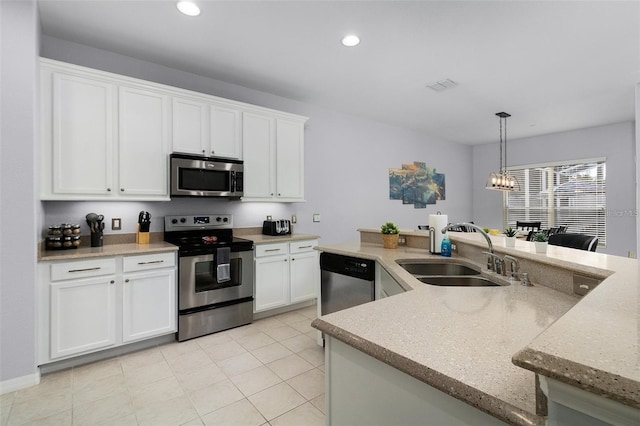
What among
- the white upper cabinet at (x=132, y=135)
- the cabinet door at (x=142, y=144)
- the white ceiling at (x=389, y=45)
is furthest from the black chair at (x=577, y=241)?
the cabinet door at (x=142, y=144)

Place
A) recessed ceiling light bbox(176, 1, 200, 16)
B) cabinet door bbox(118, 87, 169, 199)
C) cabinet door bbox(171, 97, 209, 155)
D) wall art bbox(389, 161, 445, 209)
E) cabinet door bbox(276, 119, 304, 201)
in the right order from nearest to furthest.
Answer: recessed ceiling light bbox(176, 1, 200, 16)
cabinet door bbox(118, 87, 169, 199)
cabinet door bbox(171, 97, 209, 155)
cabinet door bbox(276, 119, 304, 201)
wall art bbox(389, 161, 445, 209)

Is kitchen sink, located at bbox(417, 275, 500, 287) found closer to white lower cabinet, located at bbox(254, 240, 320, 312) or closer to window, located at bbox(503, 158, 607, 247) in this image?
white lower cabinet, located at bbox(254, 240, 320, 312)

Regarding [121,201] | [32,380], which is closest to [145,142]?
[121,201]

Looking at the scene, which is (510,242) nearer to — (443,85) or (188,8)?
(443,85)

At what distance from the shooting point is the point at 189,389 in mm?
2258

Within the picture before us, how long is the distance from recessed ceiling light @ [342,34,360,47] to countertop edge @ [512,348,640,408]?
112 inches

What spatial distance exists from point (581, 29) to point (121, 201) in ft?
14.3

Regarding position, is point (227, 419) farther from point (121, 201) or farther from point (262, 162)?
point (262, 162)

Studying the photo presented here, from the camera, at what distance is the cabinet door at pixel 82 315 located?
2.43 metres

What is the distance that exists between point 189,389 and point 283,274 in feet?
5.43

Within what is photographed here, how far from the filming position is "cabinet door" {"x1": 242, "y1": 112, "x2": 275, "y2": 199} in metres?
3.69

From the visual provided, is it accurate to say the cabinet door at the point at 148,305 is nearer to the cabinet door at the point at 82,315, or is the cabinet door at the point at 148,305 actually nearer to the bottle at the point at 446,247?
the cabinet door at the point at 82,315

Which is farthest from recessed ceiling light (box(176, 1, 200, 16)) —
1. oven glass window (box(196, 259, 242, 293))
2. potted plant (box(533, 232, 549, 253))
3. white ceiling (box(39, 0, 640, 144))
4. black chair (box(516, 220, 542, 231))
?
black chair (box(516, 220, 542, 231))

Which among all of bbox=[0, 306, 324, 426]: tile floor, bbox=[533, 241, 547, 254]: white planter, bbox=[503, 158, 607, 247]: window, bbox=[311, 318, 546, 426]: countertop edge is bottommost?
bbox=[0, 306, 324, 426]: tile floor
